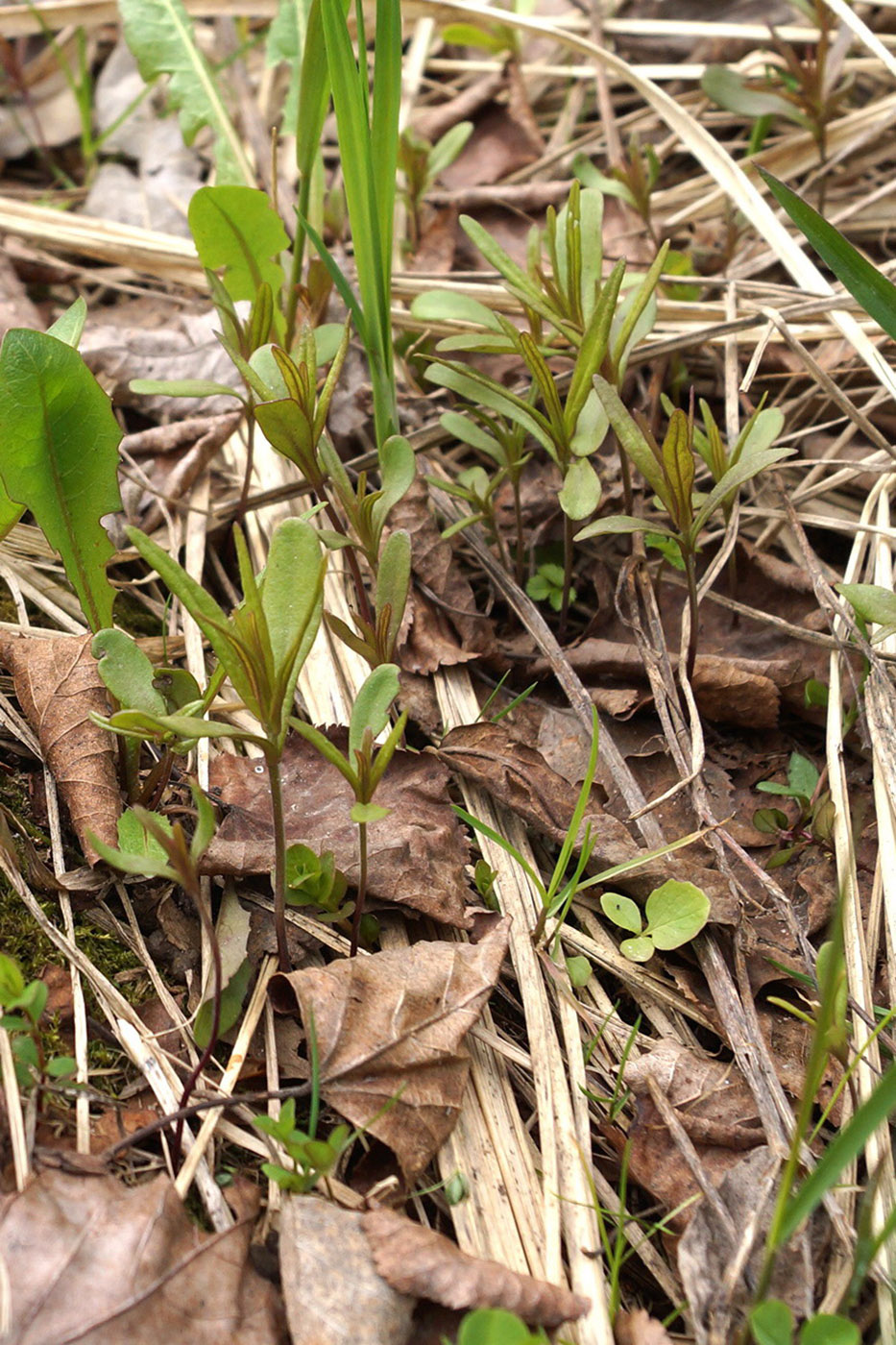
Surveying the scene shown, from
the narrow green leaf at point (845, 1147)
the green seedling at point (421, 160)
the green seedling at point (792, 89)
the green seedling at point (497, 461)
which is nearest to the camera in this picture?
the narrow green leaf at point (845, 1147)

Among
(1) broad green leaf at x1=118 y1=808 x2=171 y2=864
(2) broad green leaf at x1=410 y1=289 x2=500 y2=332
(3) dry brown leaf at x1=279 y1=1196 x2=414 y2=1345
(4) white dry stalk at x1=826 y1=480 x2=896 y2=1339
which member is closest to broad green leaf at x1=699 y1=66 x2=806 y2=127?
(2) broad green leaf at x1=410 y1=289 x2=500 y2=332

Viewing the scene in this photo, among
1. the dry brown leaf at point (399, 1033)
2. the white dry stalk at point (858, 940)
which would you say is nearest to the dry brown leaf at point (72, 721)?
the dry brown leaf at point (399, 1033)

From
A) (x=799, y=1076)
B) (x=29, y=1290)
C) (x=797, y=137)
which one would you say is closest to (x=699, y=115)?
(x=797, y=137)

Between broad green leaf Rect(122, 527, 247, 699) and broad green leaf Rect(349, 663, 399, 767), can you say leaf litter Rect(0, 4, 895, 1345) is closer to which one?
broad green leaf Rect(349, 663, 399, 767)

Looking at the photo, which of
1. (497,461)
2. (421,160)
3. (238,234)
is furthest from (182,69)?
(497,461)

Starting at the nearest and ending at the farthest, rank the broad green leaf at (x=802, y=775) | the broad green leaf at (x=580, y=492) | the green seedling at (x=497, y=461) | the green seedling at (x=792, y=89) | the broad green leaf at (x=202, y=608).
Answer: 1. the broad green leaf at (x=202, y=608)
2. the broad green leaf at (x=580, y=492)
3. the broad green leaf at (x=802, y=775)
4. the green seedling at (x=497, y=461)
5. the green seedling at (x=792, y=89)

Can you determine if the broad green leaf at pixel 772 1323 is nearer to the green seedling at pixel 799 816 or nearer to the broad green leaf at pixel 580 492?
the green seedling at pixel 799 816

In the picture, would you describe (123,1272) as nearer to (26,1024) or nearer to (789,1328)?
(26,1024)
